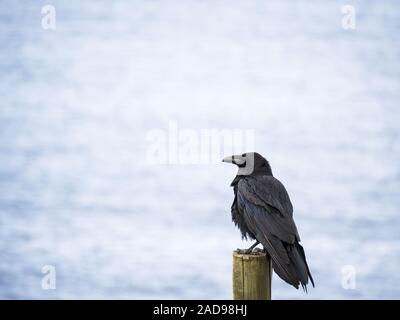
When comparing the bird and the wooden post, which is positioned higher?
the bird

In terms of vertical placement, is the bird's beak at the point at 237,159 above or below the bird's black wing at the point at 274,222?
above

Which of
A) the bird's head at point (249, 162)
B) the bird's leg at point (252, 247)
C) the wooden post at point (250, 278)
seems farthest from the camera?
the bird's head at point (249, 162)

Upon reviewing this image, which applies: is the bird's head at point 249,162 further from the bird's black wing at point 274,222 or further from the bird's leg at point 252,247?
the bird's leg at point 252,247

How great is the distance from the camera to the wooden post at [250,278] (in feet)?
20.5

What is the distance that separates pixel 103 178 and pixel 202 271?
943 centimetres

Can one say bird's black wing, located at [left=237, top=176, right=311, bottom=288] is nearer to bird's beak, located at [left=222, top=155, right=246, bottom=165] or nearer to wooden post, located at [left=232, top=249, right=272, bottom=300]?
bird's beak, located at [left=222, top=155, right=246, bottom=165]

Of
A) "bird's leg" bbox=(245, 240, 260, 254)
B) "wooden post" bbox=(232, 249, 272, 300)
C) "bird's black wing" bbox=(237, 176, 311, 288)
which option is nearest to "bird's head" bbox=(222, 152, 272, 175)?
"bird's black wing" bbox=(237, 176, 311, 288)

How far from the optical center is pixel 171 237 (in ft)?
60.2

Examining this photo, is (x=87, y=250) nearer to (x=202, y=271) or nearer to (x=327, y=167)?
(x=202, y=271)

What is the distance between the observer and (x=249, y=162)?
8562mm

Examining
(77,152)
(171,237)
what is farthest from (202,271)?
(77,152)

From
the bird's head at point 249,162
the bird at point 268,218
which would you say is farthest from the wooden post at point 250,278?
the bird's head at point 249,162

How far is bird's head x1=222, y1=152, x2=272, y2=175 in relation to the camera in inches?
336
